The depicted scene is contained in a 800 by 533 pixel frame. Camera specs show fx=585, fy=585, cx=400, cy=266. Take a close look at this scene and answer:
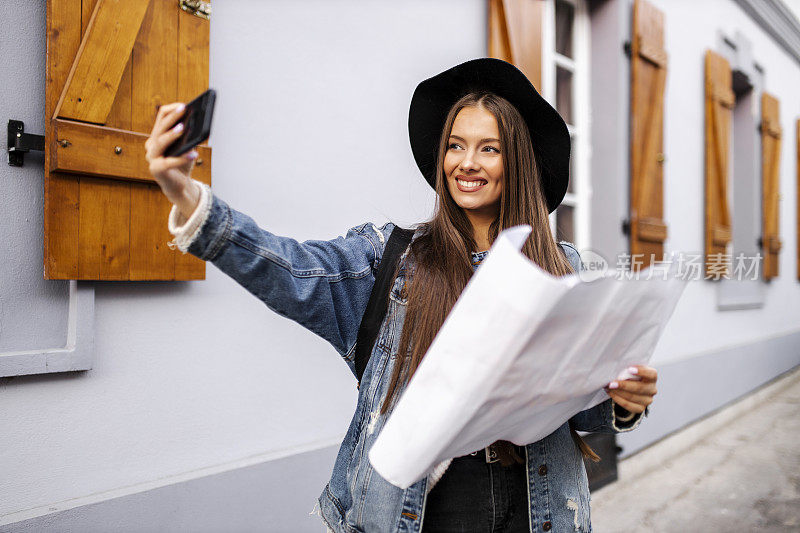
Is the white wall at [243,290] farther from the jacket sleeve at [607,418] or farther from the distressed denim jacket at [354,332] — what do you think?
the jacket sleeve at [607,418]

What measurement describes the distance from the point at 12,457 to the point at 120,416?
311mm

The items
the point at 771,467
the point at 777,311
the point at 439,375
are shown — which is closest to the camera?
the point at 439,375

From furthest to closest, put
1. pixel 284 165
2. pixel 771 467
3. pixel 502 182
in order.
Answer: pixel 771 467
pixel 284 165
pixel 502 182

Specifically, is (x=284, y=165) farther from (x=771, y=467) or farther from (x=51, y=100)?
(x=771, y=467)

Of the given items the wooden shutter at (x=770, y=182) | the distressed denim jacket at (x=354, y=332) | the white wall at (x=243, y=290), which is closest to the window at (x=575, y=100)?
the white wall at (x=243, y=290)

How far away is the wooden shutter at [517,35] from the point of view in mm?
3334

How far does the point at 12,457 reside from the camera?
1.70m

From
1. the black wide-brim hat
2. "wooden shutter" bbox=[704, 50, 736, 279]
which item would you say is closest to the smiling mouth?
the black wide-brim hat

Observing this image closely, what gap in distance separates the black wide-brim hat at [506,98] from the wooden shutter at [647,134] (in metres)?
3.09

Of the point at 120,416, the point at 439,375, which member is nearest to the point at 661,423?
the point at 120,416

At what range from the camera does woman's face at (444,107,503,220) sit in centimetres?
140

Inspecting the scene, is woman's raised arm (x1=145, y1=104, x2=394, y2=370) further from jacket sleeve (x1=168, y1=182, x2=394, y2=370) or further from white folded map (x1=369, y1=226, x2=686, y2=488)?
white folded map (x1=369, y1=226, x2=686, y2=488)

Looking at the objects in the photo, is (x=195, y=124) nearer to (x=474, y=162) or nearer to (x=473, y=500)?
(x=474, y=162)

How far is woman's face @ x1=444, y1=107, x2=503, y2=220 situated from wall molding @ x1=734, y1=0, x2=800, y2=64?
6.52m
